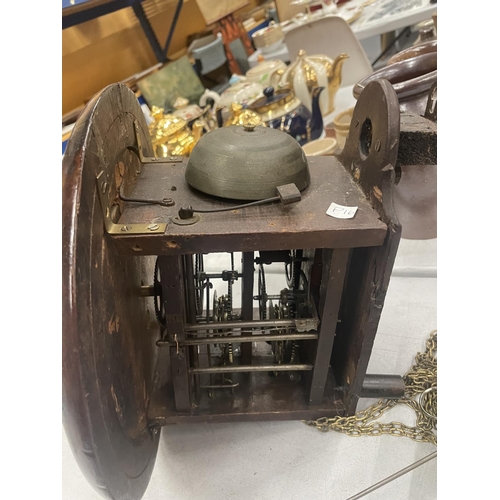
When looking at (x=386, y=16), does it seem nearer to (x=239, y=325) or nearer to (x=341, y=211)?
(x=341, y=211)

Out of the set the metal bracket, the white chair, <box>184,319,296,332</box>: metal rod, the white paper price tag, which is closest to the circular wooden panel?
the metal bracket

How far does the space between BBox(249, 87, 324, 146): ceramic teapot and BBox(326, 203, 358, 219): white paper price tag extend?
1208 mm

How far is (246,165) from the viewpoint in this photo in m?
0.82

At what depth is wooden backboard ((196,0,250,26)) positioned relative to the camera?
2924 millimetres

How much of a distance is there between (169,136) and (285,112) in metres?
0.54

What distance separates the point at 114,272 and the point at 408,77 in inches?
47.2

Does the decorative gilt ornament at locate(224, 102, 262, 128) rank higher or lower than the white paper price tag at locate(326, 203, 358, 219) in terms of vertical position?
lower

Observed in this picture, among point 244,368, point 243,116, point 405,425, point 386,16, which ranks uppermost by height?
point 386,16

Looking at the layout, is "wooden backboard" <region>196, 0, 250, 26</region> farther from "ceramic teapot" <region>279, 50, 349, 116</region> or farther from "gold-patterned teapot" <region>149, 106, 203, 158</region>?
"gold-patterned teapot" <region>149, 106, 203, 158</region>

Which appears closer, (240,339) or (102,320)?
(102,320)

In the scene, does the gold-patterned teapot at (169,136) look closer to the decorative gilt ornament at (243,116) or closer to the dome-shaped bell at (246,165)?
the decorative gilt ornament at (243,116)

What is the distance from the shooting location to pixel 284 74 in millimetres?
2303

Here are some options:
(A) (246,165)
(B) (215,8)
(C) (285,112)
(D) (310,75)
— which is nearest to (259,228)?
(A) (246,165)

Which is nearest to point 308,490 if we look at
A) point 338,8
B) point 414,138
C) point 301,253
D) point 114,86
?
point 301,253
